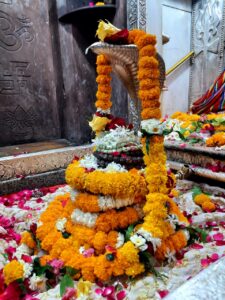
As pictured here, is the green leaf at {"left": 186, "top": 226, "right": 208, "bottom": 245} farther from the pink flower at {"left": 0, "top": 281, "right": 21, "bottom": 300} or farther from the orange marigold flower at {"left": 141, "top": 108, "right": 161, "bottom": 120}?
the pink flower at {"left": 0, "top": 281, "right": 21, "bottom": 300}

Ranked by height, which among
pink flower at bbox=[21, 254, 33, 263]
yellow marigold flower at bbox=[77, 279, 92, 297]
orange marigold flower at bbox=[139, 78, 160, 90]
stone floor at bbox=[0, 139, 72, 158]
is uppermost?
orange marigold flower at bbox=[139, 78, 160, 90]

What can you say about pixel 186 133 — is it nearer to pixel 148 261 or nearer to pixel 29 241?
pixel 148 261

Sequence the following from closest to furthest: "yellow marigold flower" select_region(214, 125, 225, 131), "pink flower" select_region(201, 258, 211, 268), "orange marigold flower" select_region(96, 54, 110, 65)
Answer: "pink flower" select_region(201, 258, 211, 268)
"orange marigold flower" select_region(96, 54, 110, 65)
"yellow marigold flower" select_region(214, 125, 225, 131)

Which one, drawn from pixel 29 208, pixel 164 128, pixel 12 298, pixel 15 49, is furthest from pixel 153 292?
pixel 15 49

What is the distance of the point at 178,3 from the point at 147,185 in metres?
5.03

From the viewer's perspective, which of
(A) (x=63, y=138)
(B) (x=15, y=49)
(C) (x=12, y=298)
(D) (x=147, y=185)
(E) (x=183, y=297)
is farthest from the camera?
(A) (x=63, y=138)

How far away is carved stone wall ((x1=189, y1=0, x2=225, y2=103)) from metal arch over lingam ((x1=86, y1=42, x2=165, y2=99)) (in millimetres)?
3801

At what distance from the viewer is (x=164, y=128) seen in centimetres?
151

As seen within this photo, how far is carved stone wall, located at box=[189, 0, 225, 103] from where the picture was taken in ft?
16.3

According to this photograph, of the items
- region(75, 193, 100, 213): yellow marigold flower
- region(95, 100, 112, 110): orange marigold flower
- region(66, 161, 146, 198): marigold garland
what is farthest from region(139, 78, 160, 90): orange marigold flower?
region(75, 193, 100, 213): yellow marigold flower

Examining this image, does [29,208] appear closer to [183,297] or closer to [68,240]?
[68,240]

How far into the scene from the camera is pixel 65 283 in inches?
53.4

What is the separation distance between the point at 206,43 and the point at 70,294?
5509 millimetres

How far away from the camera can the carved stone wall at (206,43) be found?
4.96 m
